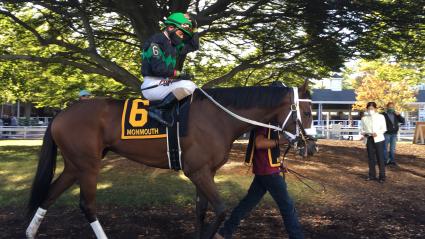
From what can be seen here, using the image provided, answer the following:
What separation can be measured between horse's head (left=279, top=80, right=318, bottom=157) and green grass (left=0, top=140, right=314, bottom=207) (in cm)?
327

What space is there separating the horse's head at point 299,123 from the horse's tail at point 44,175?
2.85 metres

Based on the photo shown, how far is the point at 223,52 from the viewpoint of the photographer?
15102mm

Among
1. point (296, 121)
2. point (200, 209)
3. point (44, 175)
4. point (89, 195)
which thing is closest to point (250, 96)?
point (296, 121)

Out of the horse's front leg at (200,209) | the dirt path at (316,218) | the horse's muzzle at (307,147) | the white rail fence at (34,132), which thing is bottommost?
the dirt path at (316,218)

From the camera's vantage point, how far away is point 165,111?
468cm

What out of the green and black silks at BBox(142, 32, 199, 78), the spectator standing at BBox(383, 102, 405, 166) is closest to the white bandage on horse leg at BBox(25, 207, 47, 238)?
the green and black silks at BBox(142, 32, 199, 78)

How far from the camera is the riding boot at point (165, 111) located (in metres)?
4.58

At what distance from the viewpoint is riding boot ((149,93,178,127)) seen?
4.58 meters

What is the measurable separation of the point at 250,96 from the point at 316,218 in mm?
2840

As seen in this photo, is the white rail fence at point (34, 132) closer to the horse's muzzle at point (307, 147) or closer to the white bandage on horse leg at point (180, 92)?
the horse's muzzle at point (307, 147)


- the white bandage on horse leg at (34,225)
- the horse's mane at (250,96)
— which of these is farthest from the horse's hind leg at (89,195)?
the horse's mane at (250,96)

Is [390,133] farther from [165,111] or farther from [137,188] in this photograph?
[165,111]

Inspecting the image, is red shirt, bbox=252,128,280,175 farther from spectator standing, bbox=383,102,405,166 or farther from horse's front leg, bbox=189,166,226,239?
spectator standing, bbox=383,102,405,166

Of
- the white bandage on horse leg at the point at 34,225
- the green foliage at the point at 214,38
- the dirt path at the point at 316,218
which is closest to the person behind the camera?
the white bandage on horse leg at the point at 34,225
